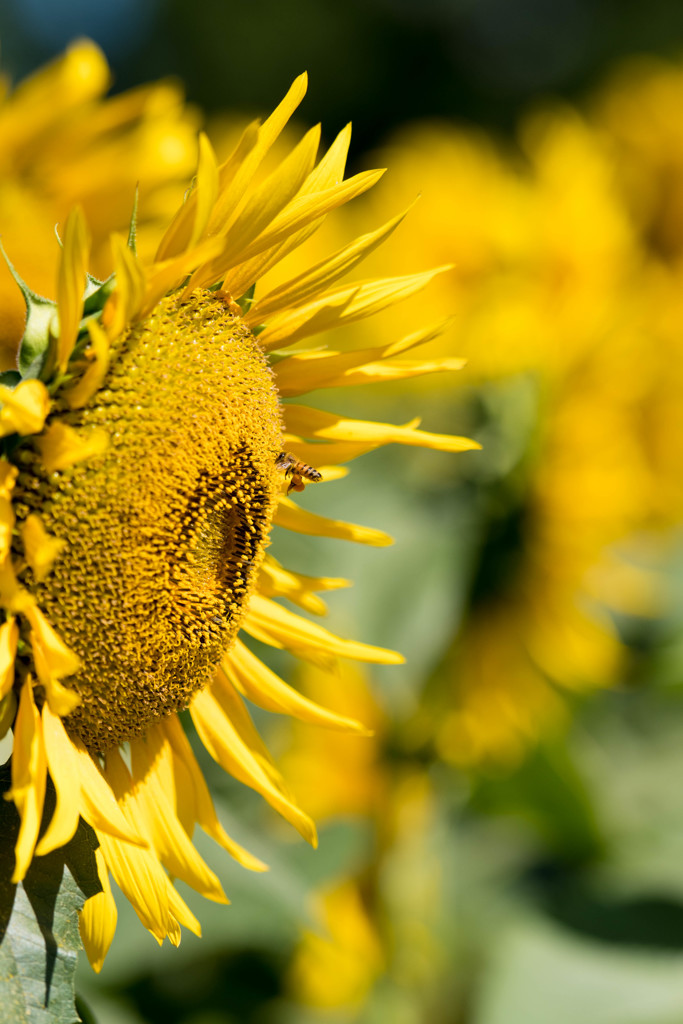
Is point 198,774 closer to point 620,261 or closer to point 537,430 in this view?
point 537,430

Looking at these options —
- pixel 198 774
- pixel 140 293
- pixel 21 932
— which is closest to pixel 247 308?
pixel 140 293

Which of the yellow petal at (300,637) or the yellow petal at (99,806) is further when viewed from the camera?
the yellow petal at (300,637)

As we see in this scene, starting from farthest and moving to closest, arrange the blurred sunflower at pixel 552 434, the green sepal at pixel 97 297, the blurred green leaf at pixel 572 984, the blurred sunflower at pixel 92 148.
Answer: the blurred sunflower at pixel 552 434 → the blurred green leaf at pixel 572 984 → the blurred sunflower at pixel 92 148 → the green sepal at pixel 97 297

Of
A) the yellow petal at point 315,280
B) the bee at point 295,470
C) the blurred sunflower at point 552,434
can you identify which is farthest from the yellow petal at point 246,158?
the blurred sunflower at point 552,434

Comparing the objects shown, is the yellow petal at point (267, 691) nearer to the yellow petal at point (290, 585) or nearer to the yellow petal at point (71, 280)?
the yellow petal at point (290, 585)

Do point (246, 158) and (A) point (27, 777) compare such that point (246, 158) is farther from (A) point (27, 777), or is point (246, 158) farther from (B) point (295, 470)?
(A) point (27, 777)

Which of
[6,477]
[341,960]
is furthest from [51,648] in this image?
[341,960]
